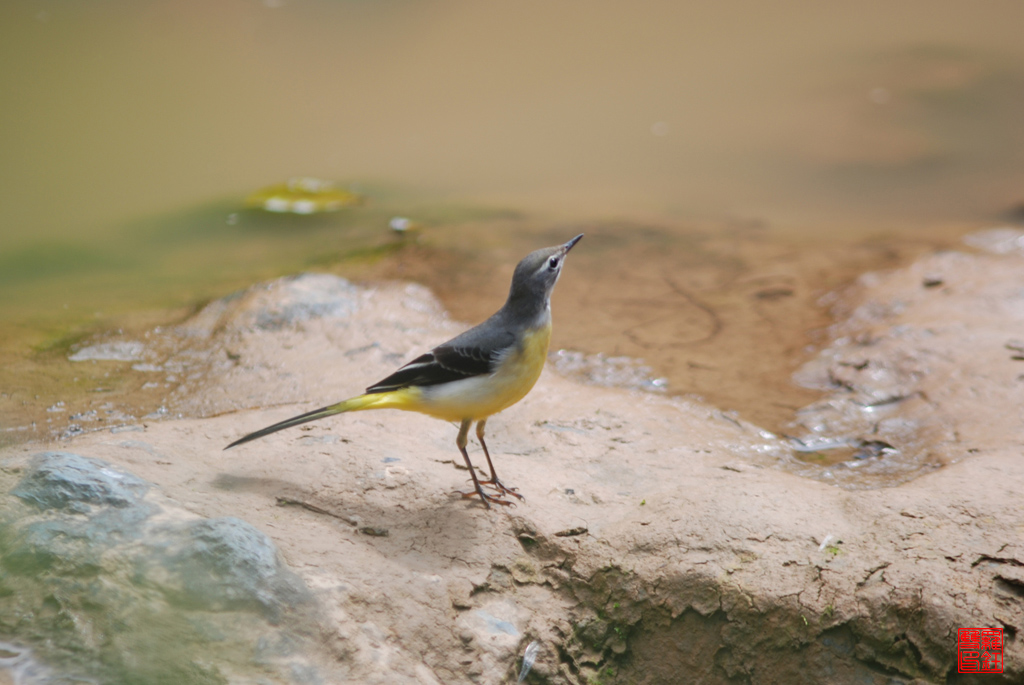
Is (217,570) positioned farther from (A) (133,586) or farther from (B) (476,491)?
(B) (476,491)

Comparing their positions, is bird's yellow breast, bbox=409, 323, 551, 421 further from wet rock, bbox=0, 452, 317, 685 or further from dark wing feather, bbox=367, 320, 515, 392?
wet rock, bbox=0, 452, 317, 685

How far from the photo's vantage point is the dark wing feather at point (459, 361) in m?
4.16

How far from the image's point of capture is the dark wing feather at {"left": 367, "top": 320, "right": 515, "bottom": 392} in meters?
4.16

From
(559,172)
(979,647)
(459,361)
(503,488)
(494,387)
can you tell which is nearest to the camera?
(979,647)

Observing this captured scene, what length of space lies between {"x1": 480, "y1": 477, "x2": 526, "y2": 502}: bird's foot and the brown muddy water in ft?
7.69

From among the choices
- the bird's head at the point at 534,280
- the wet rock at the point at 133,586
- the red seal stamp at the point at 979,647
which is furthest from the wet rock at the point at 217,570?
the red seal stamp at the point at 979,647

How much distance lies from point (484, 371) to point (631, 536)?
1.15 meters

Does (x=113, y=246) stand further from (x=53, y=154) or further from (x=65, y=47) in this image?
(x=65, y=47)

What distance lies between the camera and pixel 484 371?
4.15m

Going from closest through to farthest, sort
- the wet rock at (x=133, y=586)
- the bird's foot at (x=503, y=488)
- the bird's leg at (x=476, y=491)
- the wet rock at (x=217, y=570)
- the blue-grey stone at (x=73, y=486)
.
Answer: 1. the wet rock at (x=133, y=586)
2. the wet rock at (x=217, y=570)
3. the blue-grey stone at (x=73, y=486)
4. the bird's leg at (x=476, y=491)
5. the bird's foot at (x=503, y=488)

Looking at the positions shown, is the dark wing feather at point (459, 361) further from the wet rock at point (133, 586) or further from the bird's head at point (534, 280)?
the wet rock at point (133, 586)

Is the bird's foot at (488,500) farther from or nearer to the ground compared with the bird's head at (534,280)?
nearer to the ground

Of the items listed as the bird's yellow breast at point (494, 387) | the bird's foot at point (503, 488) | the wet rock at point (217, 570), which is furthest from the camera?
the bird's foot at point (503, 488)

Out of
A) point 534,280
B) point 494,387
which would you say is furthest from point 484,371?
point 534,280
